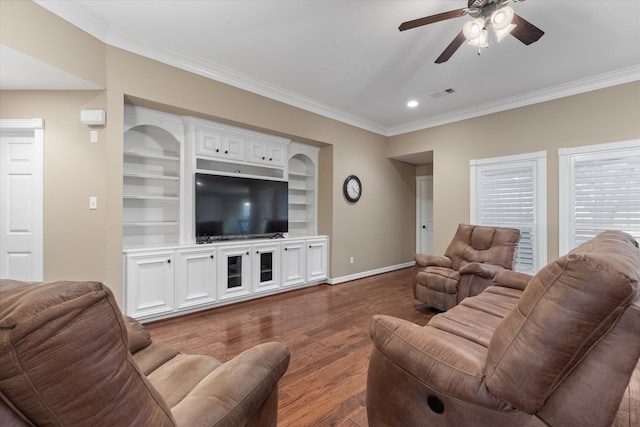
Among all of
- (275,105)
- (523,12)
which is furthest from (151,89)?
(523,12)

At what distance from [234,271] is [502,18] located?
3.55m

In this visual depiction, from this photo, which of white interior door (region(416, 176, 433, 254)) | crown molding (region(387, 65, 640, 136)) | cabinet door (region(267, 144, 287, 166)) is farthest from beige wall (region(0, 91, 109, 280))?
white interior door (region(416, 176, 433, 254))

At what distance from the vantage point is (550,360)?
2.89 ft

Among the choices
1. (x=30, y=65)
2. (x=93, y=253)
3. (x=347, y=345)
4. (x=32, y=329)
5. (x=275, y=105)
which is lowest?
(x=347, y=345)

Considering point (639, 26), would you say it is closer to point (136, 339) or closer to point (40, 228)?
point (136, 339)

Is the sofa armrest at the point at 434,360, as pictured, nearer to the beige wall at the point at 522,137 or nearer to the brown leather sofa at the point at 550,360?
the brown leather sofa at the point at 550,360

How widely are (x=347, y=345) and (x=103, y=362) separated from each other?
7.40ft

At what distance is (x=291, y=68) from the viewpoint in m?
3.28

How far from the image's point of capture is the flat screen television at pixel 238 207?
3.48 m

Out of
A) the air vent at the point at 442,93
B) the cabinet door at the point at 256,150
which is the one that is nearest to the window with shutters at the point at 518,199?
the air vent at the point at 442,93

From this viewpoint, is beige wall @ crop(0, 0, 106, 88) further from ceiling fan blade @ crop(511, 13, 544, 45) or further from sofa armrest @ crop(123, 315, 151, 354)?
ceiling fan blade @ crop(511, 13, 544, 45)

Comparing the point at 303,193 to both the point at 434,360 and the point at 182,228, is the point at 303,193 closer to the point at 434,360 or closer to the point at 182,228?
the point at 182,228

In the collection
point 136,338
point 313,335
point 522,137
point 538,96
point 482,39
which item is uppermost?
point 538,96

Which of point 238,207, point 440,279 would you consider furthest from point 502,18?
point 238,207
